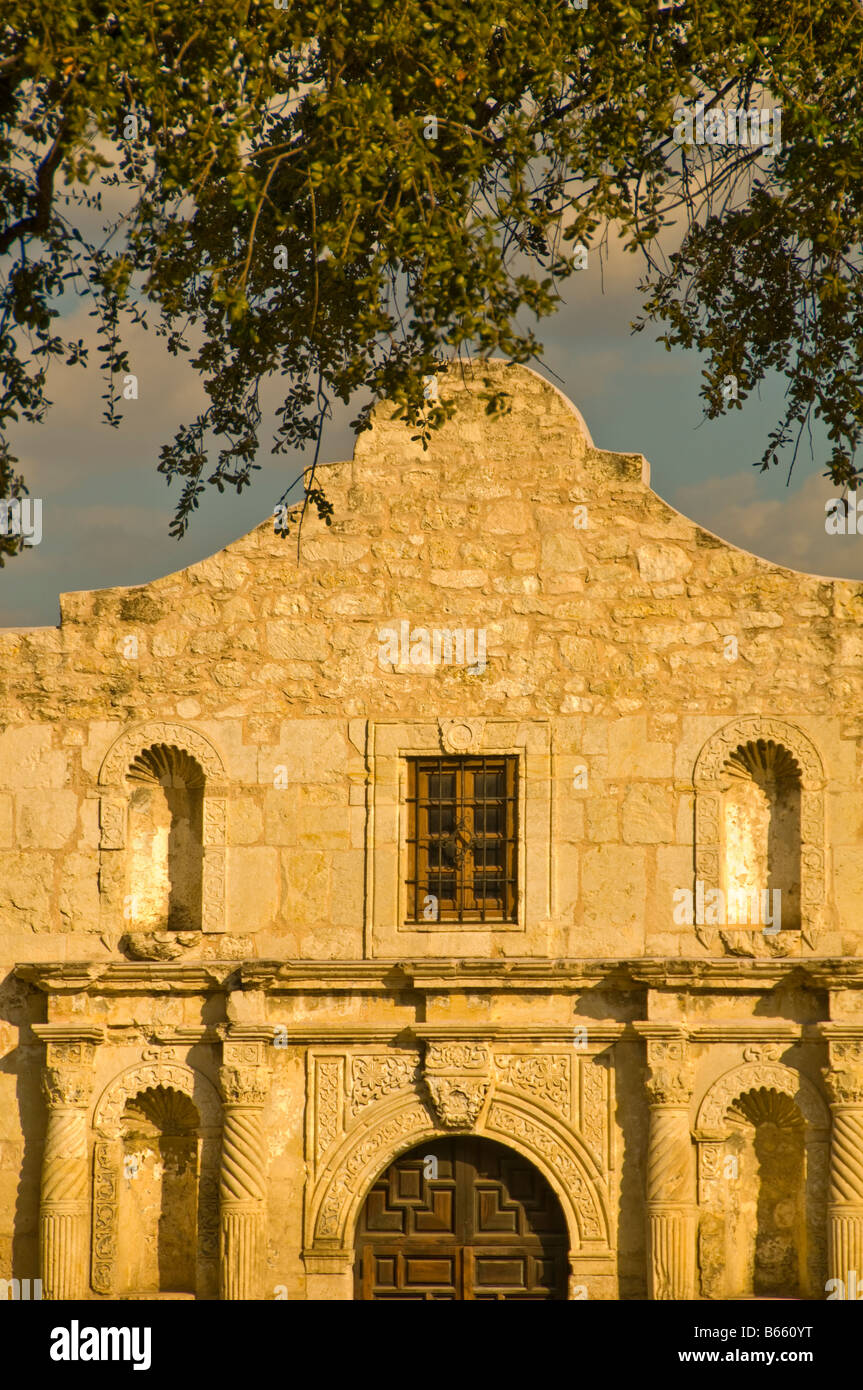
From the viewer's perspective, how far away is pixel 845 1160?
1326cm

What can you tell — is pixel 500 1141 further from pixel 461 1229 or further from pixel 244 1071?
pixel 244 1071

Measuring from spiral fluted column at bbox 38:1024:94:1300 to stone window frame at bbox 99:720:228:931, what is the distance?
1207 mm

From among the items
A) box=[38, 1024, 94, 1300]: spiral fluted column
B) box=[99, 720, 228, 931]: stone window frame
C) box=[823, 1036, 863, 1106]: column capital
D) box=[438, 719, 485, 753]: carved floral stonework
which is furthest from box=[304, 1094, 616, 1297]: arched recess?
box=[438, 719, 485, 753]: carved floral stonework

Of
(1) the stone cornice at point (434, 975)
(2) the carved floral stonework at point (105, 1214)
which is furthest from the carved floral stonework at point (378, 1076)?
(2) the carved floral stonework at point (105, 1214)

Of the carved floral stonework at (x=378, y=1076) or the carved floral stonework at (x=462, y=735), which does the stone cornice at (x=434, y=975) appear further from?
the carved floral stonework at (x=462, y=735)

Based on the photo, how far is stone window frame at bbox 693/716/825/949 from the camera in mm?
13742

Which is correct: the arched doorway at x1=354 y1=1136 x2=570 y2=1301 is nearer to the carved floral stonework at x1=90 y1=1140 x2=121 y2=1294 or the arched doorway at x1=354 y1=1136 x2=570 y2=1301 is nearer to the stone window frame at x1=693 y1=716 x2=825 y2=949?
the carved floral stonework at x1=90 y1=1140 x2=121 y2=1294

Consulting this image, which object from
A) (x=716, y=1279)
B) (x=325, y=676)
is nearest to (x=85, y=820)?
(x=325, y=676)

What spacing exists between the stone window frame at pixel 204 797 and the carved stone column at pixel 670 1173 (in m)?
3.10

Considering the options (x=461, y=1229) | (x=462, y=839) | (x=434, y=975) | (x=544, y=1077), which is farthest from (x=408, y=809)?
(x=461, y=1229)

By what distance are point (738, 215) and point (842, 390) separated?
3.93 feet

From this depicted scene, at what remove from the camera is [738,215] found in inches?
444

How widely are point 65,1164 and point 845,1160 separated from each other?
5.06 meters

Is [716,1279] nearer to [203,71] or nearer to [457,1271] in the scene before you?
[457,1271]
